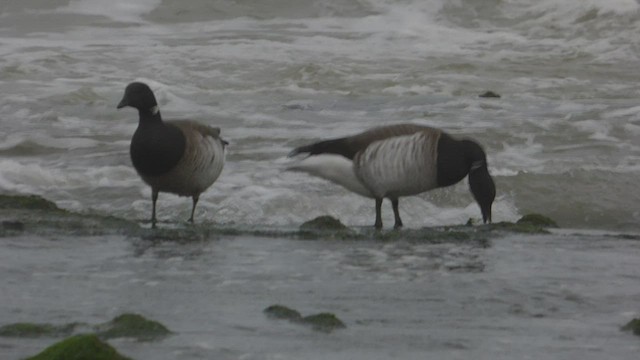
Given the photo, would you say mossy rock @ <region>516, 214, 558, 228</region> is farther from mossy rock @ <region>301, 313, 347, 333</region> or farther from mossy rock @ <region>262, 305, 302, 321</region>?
mossy rock @ <region>301, 313, 347, 333</region>

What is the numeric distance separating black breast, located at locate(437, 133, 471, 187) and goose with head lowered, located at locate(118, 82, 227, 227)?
1.80m

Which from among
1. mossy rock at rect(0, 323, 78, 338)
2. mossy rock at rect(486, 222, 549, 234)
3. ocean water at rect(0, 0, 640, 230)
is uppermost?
mossy rock at rect(0, 323, 78, 338)

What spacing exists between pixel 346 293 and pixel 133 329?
61.9 inches

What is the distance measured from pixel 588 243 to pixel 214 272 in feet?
9.20

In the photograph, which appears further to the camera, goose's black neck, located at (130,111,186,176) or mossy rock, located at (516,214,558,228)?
mossy rock, located at (516,214,558,228)

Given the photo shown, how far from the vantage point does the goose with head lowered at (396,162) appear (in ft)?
35.4

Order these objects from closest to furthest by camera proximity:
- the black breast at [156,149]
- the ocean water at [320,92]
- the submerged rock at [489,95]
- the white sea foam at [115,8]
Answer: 1. the black breast at [156,149]
2. the ocean water at [320,92]
3. the submerged rock at [489,95]
4. the white sea foam at [115,8]

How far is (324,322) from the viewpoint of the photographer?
6.59 metres

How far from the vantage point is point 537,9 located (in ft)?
109

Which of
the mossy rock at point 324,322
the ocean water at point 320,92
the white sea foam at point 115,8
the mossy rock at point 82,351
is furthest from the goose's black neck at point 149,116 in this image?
the white sea foam at point 115,8

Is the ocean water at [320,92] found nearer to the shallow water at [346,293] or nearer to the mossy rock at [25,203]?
the mossy rock at [25,203]

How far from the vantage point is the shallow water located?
20.3ft

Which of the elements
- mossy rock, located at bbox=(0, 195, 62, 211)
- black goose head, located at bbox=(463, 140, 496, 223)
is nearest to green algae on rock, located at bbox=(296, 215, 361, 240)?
black goose head, located at bbox=(463, 140, 496, 223)

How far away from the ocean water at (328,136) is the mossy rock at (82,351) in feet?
1.88
